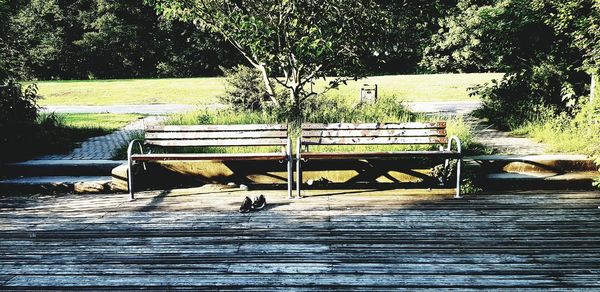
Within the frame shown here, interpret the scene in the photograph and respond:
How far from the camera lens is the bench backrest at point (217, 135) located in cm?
659

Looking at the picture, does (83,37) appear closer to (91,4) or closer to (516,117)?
(91,4)

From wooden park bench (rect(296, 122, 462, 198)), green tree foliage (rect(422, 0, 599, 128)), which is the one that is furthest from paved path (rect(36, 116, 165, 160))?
green tree foliage (rect(422, 0, 599, 128))

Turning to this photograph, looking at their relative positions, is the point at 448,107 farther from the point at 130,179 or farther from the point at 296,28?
the point at 130,179

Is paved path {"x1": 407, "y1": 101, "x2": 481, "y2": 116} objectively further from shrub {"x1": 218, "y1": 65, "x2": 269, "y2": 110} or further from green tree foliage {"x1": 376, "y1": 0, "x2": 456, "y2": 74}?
shrub {"x1": 218, "y1": 65, "x2": 269, "y2": 110}

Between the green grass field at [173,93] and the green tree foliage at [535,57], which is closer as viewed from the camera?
the green tree foliage at [535,57]

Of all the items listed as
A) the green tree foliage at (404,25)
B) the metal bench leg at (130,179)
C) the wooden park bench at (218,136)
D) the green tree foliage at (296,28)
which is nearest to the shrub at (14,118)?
the wooden park bench at (218,136)

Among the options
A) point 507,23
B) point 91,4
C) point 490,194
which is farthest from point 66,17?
point 490,194

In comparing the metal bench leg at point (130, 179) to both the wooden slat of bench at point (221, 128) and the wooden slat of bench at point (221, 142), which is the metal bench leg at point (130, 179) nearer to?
the wooden slat of bench at point (221, 142)

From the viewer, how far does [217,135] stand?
6.64 metres

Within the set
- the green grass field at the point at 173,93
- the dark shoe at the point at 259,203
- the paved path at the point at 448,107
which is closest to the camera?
the dark shoe at the point at 259,203

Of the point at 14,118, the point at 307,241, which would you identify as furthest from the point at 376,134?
the point at 14,118

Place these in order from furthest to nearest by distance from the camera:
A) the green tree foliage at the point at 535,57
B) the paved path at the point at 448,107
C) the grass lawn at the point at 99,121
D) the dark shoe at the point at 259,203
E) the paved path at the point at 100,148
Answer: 1. the paved path at the point at 448,107
2. the grass lawn at the point at 99,121
3. the green tree foliage at the point at 535,57
4. the paved path at the point at 100,148
5. the dark shoe at the point at 259,203

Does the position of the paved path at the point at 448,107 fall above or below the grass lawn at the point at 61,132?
above

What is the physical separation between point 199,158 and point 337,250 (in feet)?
7.98
